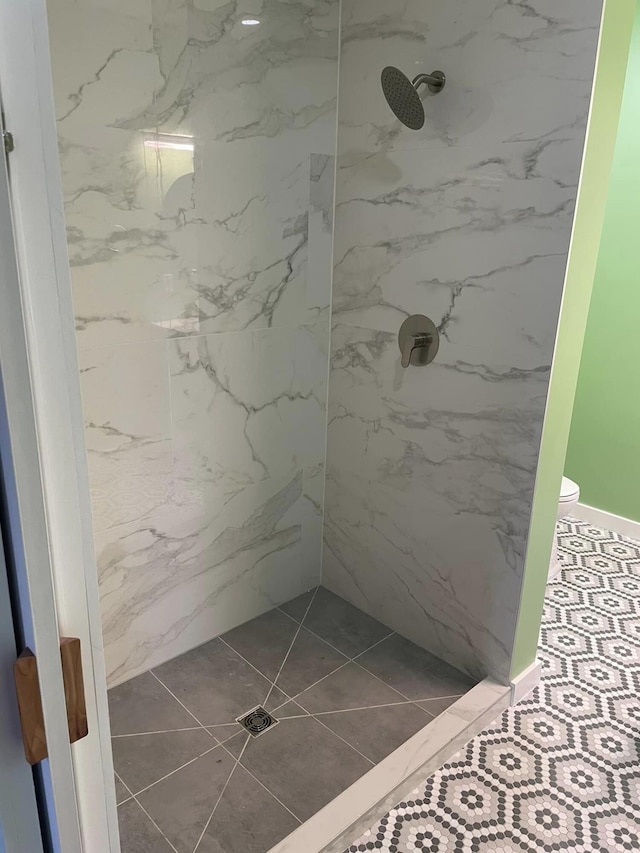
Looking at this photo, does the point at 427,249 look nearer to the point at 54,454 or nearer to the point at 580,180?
the point at 580,180

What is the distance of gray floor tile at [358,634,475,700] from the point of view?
203cm

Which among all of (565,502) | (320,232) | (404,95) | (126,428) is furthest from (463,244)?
(565,502)

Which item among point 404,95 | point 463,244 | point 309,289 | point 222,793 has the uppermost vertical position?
point 404,95

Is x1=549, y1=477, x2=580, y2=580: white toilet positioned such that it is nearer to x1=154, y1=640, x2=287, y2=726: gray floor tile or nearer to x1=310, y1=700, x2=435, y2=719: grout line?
x1=310, y1=700, x2=435, y2=719: grout line

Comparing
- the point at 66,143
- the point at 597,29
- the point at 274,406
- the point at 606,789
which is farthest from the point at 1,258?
the point at 606,789

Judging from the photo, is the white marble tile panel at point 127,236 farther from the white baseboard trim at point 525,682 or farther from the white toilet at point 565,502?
the white toilet at point 565,502

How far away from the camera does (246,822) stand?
5.17 ft

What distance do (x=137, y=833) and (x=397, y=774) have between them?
655 millimetres

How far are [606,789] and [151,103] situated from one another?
214cm

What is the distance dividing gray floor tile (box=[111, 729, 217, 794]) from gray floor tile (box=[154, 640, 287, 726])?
0.08 metres

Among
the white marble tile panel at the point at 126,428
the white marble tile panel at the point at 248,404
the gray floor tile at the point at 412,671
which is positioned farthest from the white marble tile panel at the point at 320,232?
the gray floor tile at the point at 412,671

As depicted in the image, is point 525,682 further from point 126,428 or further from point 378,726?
point 126,428

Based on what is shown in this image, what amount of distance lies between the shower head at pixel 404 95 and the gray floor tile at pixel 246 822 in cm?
178

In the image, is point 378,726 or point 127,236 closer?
point 127,236
